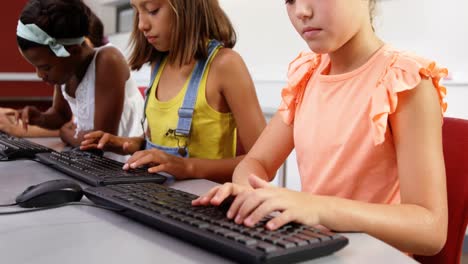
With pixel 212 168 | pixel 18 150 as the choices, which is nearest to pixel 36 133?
pixel 18 150

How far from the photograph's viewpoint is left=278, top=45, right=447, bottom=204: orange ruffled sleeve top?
79cm

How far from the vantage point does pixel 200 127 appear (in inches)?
52.4

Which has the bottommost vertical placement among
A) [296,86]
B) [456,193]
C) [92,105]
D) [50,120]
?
[50,120]

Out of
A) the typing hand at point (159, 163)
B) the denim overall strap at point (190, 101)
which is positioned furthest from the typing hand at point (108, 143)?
the typing hand at point (159, 163)

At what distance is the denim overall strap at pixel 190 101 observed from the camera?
1316mm

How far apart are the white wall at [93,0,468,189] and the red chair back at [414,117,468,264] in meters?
0.43

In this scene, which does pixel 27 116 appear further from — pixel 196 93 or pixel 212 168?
pixel 212 168

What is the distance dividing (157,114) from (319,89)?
0.55 meters

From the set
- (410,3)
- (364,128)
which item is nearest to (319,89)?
(364,128)

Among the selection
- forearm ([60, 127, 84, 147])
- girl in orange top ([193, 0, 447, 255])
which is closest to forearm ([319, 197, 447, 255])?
girl in orange top ([193, 0, 447, 255])

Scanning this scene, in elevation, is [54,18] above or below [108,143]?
above

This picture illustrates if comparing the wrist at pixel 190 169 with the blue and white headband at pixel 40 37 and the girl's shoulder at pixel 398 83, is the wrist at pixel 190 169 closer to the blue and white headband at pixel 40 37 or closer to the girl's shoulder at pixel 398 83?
the girl's shoulder at pixel 398 83

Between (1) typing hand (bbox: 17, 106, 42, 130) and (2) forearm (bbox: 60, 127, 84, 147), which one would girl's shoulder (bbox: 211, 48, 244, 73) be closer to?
(2) forearm (bbox: 60, 127, 84, 147)

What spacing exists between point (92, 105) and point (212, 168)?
0.72 m
